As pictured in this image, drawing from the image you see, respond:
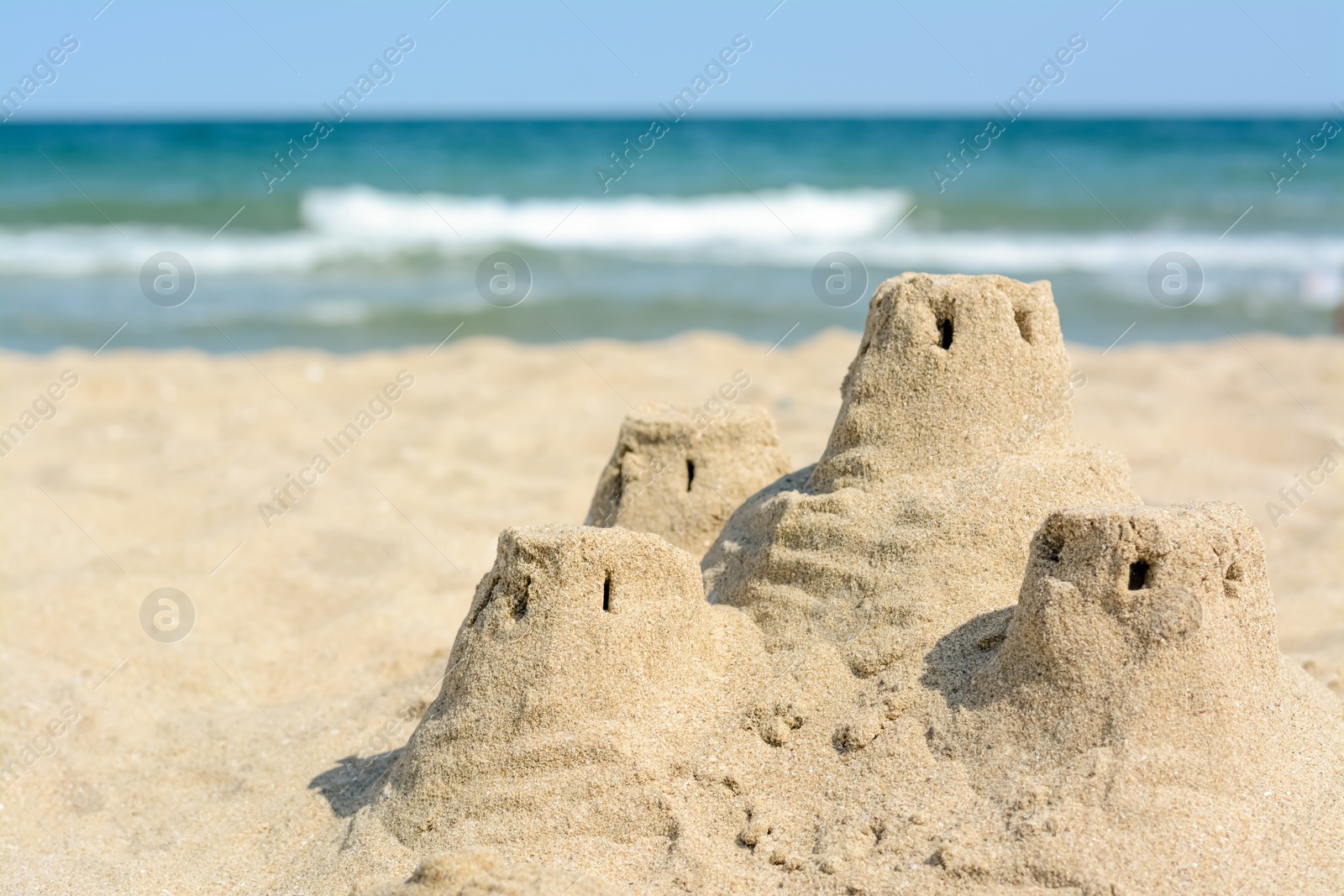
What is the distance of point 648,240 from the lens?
17297 mm

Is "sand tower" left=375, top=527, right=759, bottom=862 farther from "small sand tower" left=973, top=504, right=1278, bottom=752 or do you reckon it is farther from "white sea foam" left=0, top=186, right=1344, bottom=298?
"white sea foam" left=0, top=186, right=1344, bottom=298

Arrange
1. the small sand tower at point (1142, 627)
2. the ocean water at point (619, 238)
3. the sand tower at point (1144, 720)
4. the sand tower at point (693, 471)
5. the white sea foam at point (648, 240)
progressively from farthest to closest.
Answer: the white sea foam at point (648, 240)
the ocean water at point (619, 238)
the sand tower at point (693, 471)
the small sand tower at point (1142, 627)
the sand tower at point (1144, 720)

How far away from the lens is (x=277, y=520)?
5.33 meters

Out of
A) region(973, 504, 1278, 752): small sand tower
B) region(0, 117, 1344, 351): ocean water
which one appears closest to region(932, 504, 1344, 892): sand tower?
region(973, 504, 1278, 752): small sand tower

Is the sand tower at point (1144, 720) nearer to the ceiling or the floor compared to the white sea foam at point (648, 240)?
nearer to the floor

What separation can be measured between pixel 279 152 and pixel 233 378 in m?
21.8

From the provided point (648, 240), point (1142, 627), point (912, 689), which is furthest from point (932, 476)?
point (648, 240)

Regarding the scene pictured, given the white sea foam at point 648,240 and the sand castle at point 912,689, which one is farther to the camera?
the white sea foam at point 648,240

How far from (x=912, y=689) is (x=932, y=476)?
→ 20.4 inches

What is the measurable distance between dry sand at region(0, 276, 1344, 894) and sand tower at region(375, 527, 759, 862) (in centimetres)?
1

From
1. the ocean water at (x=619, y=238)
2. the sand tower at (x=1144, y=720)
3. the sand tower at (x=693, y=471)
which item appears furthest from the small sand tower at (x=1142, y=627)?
the ocean water at (x=619, y=238)

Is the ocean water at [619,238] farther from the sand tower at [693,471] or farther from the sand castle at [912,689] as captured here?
the sand castle at [912,689]

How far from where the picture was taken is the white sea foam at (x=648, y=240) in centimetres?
1459

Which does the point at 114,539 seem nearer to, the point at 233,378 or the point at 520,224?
the point at 233,378
